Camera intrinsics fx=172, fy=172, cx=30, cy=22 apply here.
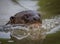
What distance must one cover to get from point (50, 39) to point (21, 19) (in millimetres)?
250

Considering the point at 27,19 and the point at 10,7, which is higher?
the point at 10,7

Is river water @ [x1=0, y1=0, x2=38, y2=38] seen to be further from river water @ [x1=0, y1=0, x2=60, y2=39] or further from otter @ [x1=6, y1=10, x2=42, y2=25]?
otter @ [x1=6, y1=10, x2=42, y2=25]

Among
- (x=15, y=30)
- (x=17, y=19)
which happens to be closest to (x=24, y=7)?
(x=17, y=19)

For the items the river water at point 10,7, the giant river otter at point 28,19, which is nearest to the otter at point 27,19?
the giant river otter at point 28,19

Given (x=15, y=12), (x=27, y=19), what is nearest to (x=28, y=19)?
(x=27, y=19)

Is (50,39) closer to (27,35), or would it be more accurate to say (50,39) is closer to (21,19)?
(27,35)

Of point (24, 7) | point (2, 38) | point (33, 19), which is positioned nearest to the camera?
point (2, 38)

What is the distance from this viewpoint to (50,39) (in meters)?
1.01

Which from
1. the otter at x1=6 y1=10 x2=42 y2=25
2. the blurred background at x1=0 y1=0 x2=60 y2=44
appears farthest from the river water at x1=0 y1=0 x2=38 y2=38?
the otter at x1=6 y1=10 x2=42 y2=25

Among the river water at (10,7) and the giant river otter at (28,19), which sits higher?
the river water at (10,7)

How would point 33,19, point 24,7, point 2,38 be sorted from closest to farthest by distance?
1. point 2,38
2. point 33,19
3. point 24,7

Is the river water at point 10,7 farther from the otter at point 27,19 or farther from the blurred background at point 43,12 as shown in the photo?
the otter at point 27,19

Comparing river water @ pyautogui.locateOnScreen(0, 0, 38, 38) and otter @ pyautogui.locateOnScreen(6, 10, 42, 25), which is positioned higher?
river water @ pyautogui.locateOnScreen(0, 0, 38, 38)

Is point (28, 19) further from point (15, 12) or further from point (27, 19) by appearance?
point (15, 12)
